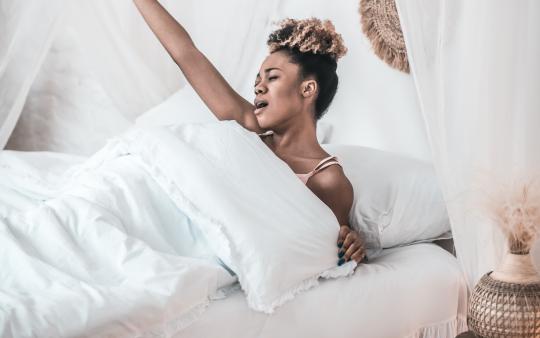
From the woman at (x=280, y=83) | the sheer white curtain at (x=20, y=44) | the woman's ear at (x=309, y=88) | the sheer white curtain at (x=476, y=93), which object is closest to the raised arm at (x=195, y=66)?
the woman at (x=280, y=83)

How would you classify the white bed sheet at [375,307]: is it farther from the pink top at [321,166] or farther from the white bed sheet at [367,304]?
the pink top at [321,166]

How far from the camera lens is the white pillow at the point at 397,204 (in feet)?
6.94

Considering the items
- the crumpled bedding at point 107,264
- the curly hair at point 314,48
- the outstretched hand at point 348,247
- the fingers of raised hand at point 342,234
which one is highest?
the curly hair at point 314,48

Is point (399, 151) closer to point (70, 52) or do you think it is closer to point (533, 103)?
point (533, 103)

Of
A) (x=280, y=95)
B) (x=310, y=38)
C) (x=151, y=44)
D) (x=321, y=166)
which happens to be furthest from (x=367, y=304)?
(x=151, y=44)

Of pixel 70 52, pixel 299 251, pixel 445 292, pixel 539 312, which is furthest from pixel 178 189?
pixel 70 52

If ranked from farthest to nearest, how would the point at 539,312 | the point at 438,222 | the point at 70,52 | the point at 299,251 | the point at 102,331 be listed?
the point at 70,52 → the point at 438,222 → the point at 299,251 → the point at 539,312 → the point at 102,331

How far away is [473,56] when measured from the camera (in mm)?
1745

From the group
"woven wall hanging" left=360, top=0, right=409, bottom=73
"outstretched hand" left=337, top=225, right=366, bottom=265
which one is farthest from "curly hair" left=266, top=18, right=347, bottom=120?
"outstretched hand" left=337, top=225, right=366, bottom=265

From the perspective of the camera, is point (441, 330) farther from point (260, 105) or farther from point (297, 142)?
point (260, 105)

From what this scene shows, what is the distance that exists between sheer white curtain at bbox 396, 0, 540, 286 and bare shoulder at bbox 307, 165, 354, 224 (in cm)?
35

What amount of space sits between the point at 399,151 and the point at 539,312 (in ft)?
3.14

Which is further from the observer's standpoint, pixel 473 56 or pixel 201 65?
pixel 201 65

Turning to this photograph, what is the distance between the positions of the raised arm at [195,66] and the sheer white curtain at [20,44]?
0.93 feet
